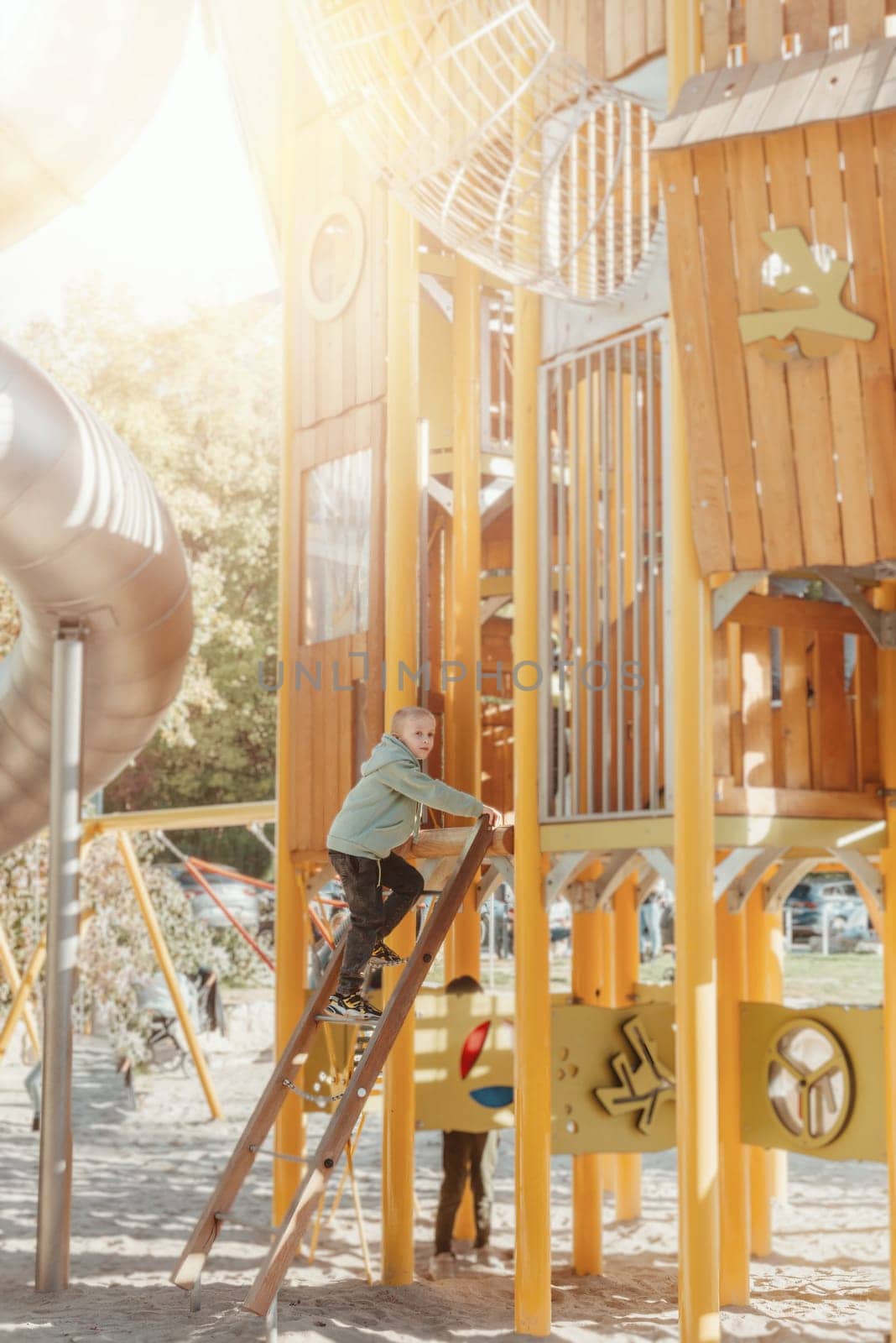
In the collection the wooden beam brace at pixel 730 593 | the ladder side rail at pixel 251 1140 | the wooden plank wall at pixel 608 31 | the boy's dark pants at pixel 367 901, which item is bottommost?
the ladder side rail at pixel 251 1140

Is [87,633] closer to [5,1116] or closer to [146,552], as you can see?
[146,552]

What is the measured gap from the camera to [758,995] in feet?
31.1

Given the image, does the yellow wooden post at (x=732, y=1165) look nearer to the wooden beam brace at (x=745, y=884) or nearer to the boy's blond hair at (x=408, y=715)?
the wooden beam brace at (x=745, y=884)

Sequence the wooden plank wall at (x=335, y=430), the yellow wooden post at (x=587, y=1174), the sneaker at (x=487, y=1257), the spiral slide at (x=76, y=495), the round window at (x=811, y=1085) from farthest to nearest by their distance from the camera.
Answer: the sneaker at (x=487, y=1257), the yellow wooden post at (x=587, y=1174), the wooden plank wall at (x=335, y=430), the spiral slide at (x=76, y=495), the round window at (x=811, y=1085)

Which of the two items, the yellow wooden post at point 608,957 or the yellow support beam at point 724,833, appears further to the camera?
the yellow wooden post at point 608,957

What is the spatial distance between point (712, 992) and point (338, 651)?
3.48 m

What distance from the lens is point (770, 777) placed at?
276 inches

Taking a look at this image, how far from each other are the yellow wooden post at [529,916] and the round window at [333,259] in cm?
191

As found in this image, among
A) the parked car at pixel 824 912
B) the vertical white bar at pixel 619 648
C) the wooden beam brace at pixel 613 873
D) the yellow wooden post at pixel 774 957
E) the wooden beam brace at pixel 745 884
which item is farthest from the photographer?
the parked car at pixel 824 912

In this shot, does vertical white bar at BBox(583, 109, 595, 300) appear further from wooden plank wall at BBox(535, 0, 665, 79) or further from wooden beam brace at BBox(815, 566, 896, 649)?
wooden beam brace at BBox(815, 566, 896, 649)

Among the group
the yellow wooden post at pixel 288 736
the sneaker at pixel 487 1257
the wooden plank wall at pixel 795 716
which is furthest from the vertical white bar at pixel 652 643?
the sneaker at pixel 487 1257

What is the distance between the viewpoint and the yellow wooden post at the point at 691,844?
605 centimetres

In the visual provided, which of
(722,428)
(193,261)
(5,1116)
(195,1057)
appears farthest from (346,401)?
(193,261)

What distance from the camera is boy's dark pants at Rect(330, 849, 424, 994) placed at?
6.66 meters
